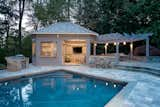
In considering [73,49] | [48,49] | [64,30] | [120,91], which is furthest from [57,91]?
[73,49]

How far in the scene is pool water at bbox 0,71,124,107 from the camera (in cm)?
795

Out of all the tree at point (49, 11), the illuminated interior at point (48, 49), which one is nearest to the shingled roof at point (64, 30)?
the illuminated interior at point (48, 49)

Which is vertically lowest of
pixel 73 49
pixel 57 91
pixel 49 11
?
pixel 57 91

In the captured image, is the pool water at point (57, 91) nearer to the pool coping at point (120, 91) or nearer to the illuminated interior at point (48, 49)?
the pool coping at point (120, 91)

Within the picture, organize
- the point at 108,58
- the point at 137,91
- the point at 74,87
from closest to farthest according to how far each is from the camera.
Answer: the point at 137,91, the point at 74,87, the point at 108,58

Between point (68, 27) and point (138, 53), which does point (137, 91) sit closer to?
point (68, 27)

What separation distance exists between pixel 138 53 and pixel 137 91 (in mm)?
16702

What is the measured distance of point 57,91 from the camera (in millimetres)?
10250

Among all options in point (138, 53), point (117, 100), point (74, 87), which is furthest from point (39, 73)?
point (138, 53)

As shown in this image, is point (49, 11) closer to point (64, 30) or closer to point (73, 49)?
point (73, 49)

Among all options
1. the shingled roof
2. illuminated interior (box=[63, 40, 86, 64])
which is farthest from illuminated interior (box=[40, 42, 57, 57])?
illuminated interior (box=[63, 40, 86, 64])

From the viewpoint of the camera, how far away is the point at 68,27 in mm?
20141

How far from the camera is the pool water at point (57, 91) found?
313 inches

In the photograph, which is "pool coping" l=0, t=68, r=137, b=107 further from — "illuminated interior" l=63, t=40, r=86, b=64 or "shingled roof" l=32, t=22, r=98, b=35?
"illuminated interior" l=63, t=40, r=86, b=64
